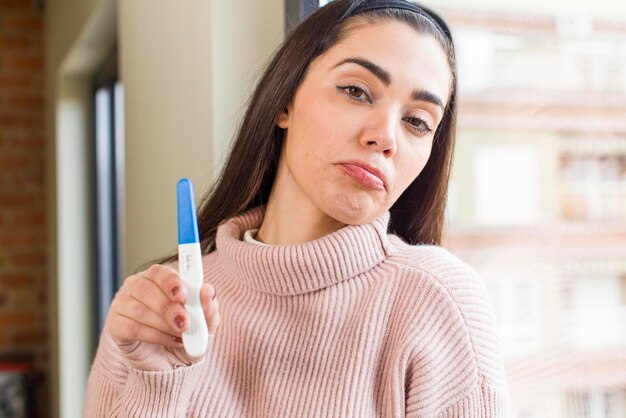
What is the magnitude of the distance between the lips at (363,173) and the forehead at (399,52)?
92mm

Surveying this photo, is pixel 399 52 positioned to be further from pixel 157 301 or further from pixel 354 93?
pixel 157 301

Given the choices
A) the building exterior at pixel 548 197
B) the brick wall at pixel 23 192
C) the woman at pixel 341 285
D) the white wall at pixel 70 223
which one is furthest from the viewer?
the brick wall at pixel 23 192

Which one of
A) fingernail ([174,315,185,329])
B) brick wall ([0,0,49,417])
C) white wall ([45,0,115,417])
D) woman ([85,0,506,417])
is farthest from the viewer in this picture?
brick wall ([0,0,49,417])

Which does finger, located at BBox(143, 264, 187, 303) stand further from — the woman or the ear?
the ear

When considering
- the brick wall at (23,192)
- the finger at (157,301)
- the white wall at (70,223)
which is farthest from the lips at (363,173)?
the brick wall at (23,192)

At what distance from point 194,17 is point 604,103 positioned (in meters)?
0.76

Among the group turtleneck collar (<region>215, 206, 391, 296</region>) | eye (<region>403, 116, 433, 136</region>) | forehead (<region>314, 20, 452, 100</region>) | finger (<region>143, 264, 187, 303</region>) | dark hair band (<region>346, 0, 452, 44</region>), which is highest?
dark hair band (<region>346, 0, 452, 44</region>)

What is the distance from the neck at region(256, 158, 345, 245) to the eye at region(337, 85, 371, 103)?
135mm

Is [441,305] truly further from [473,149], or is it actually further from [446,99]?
[473,149]

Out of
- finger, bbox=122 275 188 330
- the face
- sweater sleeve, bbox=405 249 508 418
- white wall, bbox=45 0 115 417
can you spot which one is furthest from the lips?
white wall, bbox=45 0 115 417

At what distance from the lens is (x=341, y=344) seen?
0.85 metres

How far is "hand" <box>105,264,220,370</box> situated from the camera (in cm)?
71

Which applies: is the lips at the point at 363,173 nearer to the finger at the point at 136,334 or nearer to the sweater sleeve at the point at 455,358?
the sweater sleeve at the point at 455,358

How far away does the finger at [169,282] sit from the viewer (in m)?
0.71
